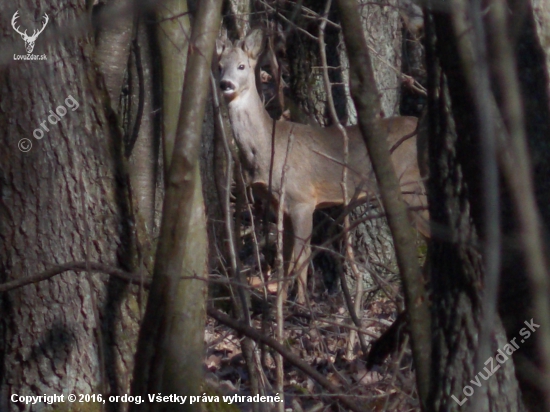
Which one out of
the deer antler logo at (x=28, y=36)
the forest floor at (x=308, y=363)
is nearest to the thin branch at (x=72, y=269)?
the deer antler logo at (x=28, y=36)

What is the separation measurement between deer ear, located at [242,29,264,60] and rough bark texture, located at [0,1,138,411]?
4.56 metres

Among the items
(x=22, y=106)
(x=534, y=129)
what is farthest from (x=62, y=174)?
(x=534, y=129)

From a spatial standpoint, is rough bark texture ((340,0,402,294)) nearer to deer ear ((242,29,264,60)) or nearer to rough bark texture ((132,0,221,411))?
deer ear ((242,29,264,60))

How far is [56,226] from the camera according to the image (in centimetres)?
361

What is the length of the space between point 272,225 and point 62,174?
5.09 metres

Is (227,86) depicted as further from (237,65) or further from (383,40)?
(383,40)

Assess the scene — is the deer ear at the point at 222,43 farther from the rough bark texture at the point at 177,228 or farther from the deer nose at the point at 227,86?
the rough bark texture at the point at 177,228

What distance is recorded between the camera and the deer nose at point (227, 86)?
8.52 m

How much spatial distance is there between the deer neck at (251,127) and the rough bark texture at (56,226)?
4958mm

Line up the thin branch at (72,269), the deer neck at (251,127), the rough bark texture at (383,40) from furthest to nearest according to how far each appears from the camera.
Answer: the deer neck at (251,127), the rough bark texture at (383,40), the thin branch at (72,269)

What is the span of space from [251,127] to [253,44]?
0.92 m

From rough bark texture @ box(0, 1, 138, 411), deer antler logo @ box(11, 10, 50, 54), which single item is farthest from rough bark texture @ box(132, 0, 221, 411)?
deer antler logo @ box(11, 10, 50, 54)

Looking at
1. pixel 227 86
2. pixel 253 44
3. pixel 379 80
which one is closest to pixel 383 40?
pixel 379 80

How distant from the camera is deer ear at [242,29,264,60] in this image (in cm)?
816
